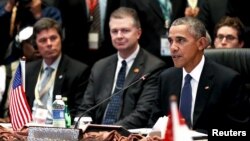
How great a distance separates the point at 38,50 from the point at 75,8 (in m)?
0.66

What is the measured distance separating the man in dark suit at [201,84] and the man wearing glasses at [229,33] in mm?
1171

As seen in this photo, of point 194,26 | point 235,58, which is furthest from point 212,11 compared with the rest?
point 194,26

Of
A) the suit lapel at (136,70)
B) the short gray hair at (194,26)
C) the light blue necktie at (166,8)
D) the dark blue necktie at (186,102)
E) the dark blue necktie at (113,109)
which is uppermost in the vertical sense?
the light blue necktie at (166,8)

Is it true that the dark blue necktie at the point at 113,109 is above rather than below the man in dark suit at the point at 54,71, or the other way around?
below

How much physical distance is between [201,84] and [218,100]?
0.67ft

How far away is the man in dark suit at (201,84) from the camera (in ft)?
19.0

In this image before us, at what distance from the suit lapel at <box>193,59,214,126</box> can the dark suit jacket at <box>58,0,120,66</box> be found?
2.22m

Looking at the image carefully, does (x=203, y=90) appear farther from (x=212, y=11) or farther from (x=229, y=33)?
(x=212, y=11)

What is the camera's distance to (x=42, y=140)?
194 inches

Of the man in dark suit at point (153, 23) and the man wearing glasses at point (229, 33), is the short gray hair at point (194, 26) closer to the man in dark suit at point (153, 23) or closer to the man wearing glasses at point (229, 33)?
the man wearing glasses at point (229, 33)

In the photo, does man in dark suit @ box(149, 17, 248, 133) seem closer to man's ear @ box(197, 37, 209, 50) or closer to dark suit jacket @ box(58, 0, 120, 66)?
man's ear @ box(197, 37, 209, 50)

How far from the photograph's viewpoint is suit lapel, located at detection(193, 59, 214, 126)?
5.80 m

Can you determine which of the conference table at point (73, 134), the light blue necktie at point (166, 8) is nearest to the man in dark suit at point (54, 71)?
the light blue necktie at point (166, 8)

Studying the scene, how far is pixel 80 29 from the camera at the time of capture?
8016 millimetres
